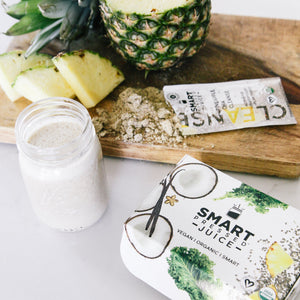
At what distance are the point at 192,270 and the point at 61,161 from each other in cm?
29

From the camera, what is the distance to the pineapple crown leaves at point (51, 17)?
1059 millimetres

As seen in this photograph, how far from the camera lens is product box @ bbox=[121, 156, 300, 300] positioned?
2.42ft

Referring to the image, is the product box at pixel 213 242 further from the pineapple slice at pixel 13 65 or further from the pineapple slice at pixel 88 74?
the pineapple slice at pixel 13 65

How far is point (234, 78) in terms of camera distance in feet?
3.76

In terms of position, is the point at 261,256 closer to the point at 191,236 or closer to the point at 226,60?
the point at 191,236

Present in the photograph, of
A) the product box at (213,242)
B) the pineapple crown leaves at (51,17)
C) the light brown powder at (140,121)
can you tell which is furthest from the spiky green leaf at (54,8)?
the product box at (213,242)

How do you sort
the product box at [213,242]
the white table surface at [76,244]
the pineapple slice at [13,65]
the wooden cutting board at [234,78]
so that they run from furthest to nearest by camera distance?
the pineapple slice at [13,65]
the wooden cutting board at [234,78]
the white table surface at [76,244]
the product box at [213,242]

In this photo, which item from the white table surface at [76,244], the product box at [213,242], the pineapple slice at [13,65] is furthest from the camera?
the pineapple slice at [13,65]

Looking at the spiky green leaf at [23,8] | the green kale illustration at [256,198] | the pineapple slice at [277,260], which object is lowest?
the pineapple slice at [277,260]

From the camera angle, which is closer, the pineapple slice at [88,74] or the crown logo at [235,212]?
the crown logo at [235,212]

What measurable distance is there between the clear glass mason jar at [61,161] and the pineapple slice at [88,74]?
7.3 inches

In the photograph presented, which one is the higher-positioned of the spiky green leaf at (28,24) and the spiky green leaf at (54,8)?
the spiky green leaf at (54,8)

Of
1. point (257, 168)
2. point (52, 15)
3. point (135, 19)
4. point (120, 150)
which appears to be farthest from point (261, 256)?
point (52, 15)

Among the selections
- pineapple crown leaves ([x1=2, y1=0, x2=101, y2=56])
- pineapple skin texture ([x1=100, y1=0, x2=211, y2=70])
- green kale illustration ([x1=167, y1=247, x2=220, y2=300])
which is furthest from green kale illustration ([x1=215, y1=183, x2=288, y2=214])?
pineapple crown leaves ([x1=2, y1=0, x2=101, y2=56])
